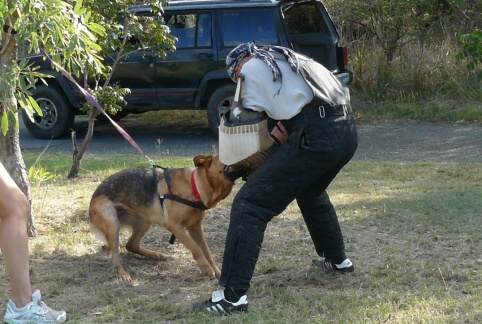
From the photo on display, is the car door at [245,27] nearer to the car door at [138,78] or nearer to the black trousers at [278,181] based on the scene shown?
the car door at [138,78]

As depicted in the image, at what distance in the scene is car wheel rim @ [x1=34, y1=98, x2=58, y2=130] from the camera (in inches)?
492

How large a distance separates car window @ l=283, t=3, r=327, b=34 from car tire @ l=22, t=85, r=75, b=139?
381cm

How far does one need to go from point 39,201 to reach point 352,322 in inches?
149

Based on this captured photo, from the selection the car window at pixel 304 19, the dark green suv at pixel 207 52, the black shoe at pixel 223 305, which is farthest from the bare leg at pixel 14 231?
the car window at pixel 304 19

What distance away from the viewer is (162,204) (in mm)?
5555

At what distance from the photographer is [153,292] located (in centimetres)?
514

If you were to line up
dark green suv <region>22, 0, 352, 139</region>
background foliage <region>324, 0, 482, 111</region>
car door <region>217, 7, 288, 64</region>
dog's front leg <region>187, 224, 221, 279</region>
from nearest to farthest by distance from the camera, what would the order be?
dog's front leg <region>187, 224, 221, 279</region> → car door <region>217, 7, 288, 64</region> → dark green suv <region>22, 0, 352, 139</region> → background foliage <region>324, 0, 482, 111</region>

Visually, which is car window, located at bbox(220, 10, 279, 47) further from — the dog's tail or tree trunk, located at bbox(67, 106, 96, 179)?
the dog's tail

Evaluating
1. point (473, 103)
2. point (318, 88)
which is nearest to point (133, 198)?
point (318, 88)

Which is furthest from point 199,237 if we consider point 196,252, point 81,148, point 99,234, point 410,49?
point 410,49

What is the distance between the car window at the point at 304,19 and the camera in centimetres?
1215

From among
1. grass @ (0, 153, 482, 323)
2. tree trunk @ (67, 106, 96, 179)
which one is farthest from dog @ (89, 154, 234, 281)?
tree trunk @ (67, 106, 96, 179)

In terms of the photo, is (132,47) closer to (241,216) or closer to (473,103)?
(241,216)

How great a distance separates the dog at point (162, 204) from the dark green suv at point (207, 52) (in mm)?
6229
